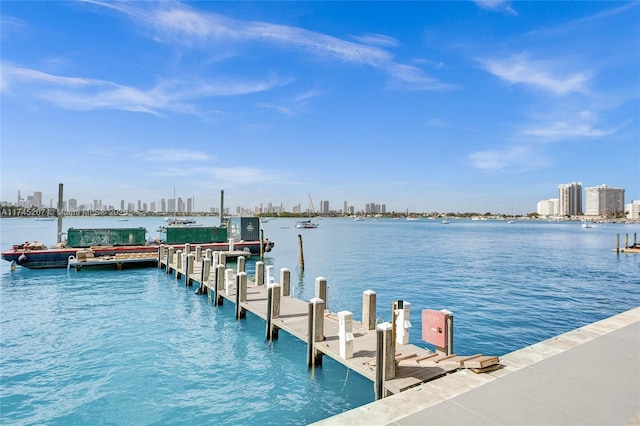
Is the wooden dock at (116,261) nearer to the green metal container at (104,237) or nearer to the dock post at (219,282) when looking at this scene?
the green metal container at (104,237)

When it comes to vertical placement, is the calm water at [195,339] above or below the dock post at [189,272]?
below

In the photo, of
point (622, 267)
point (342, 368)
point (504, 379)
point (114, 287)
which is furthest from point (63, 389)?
point (622, 267)

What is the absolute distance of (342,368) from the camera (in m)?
11.7

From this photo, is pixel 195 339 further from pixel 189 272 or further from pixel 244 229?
pixel 244 229

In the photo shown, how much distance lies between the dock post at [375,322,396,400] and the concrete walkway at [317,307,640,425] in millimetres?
1245

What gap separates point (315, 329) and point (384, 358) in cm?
337

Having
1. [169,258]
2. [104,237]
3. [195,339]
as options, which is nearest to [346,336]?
[195,339]

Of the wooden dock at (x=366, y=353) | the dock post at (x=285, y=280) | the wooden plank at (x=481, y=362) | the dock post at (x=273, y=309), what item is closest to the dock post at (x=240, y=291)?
the wooden dock at (x=366, y=353)

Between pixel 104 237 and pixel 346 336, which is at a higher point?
pixel 104 237

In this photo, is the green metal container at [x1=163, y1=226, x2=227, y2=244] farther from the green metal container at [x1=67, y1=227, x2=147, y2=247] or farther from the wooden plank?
the wooden plank

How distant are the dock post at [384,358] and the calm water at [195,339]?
1570 mm

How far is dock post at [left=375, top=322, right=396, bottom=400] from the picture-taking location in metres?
8.28

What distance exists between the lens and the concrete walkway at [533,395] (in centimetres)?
586

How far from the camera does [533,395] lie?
662 cm
